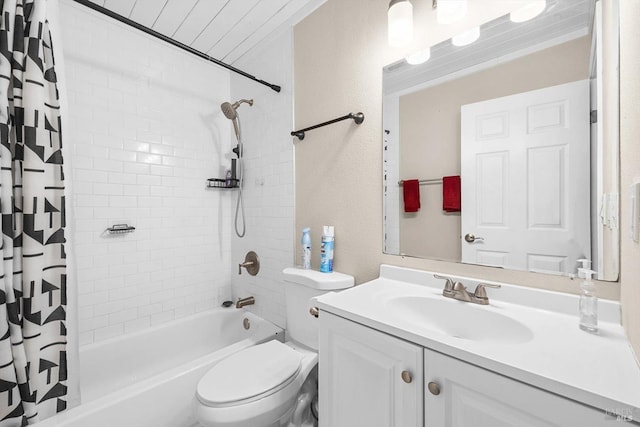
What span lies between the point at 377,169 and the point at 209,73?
175cm

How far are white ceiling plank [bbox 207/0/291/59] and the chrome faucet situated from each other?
1.77 meters

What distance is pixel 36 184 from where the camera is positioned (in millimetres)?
1053

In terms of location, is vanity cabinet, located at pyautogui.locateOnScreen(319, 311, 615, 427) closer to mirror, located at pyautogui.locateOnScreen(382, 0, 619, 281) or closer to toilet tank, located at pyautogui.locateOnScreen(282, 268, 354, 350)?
toilet tank, located at pyautogui.locateOnScreen(282, 268, 354, 350)

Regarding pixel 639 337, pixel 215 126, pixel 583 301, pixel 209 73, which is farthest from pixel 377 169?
pixel 209 73

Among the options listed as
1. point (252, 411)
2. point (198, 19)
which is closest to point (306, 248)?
point (252, 411)

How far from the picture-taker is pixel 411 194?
4.03ft

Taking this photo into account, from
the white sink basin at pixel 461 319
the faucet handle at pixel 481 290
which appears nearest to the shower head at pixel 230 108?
the white sink basin at pixel 461 319

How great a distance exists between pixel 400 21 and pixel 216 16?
1210 mm

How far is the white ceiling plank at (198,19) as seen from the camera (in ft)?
5.23

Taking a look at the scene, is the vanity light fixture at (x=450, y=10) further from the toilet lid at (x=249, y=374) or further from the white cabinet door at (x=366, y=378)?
the toilet lid at (x=249, y=374)

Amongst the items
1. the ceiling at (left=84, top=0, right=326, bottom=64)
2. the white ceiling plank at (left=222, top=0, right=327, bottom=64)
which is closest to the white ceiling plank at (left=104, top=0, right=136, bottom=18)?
the ceiling at (left=84, top=0, right=326, bottom=64)

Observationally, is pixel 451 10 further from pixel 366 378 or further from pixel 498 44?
pixel 366 378

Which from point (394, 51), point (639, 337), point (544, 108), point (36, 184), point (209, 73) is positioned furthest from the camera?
point (209, 73)

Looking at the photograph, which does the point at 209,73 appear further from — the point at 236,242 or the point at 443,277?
the point at 443,277
